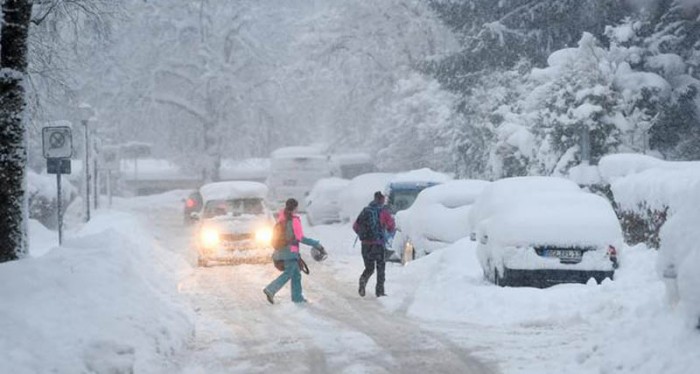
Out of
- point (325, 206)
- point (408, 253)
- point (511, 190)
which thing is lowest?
point (408, 253)

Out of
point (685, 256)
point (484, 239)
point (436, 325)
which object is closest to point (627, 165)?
point (484, 239)

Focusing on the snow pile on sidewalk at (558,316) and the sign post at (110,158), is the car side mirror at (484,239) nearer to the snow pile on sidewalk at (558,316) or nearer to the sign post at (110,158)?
the snow pile on sidewalk at (558,316)

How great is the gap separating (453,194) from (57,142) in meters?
8.24

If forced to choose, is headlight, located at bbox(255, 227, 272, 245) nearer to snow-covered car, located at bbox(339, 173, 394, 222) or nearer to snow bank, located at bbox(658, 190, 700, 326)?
snow-covered car, located at bbox(339, 173, 394, 222)

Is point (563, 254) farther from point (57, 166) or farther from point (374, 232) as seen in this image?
point (57, 166)

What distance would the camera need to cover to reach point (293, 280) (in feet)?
47.0

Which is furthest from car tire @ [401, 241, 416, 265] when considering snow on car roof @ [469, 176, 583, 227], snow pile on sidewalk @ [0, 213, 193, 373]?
snow pile on sidewalk @ [0, 213, 193, 373]

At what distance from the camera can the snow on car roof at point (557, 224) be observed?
1320 cm

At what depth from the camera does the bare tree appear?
11.0 meters

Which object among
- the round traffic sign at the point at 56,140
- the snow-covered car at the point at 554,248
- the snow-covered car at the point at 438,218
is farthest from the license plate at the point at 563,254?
the round traffic sign at the point at 56,140

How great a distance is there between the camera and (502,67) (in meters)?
34.8

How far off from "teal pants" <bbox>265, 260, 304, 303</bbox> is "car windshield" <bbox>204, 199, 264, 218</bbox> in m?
7.18

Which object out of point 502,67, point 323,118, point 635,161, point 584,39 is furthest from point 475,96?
point 323,118

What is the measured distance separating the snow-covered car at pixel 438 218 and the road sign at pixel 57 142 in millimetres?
7261
